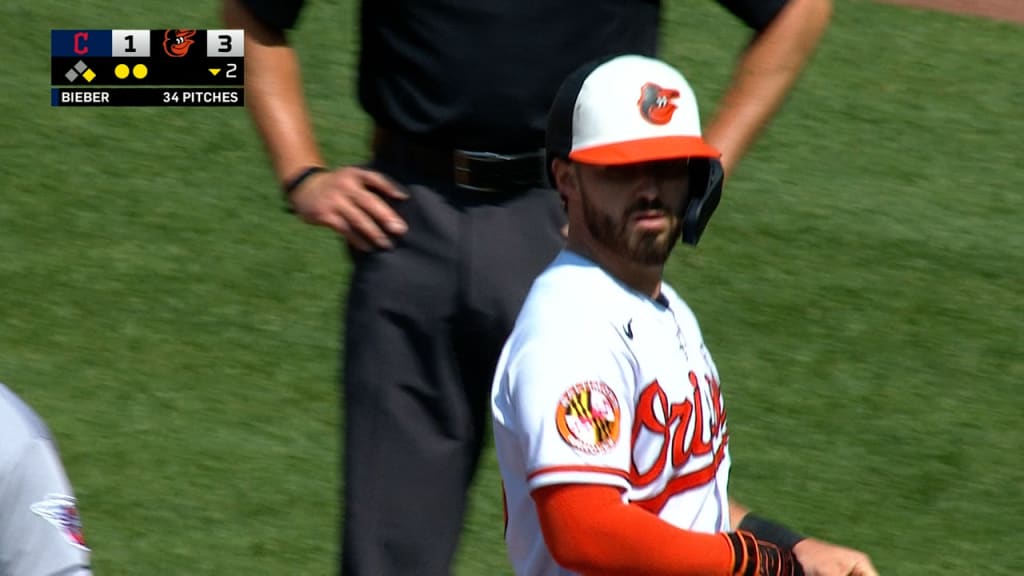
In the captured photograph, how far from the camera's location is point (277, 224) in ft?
23.8

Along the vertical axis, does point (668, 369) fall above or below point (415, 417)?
above

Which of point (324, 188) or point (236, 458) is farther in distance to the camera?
point (236, 458)

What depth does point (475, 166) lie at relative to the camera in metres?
3.76

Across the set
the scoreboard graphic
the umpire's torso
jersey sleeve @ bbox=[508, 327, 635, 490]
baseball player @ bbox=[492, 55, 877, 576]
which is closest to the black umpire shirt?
the umpire's torso

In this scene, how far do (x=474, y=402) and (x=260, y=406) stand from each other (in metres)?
2.34

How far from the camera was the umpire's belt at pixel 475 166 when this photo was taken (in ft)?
12.3

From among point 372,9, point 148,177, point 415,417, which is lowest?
point 148,177

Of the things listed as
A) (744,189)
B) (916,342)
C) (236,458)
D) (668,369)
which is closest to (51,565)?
(668,369)

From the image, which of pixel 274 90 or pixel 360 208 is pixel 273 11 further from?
pixel 360 208

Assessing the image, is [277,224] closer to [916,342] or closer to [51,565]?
[916,342]

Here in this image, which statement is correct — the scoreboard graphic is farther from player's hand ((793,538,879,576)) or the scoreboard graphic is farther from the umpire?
player's hand ((793,538,879,576))

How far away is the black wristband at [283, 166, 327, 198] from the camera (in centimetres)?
392

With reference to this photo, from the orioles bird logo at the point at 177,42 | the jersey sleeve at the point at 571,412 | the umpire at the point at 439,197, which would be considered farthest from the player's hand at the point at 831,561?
the orioles bird logo at the point at 177,42

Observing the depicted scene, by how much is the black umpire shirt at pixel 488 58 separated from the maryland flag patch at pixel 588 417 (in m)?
0.90
